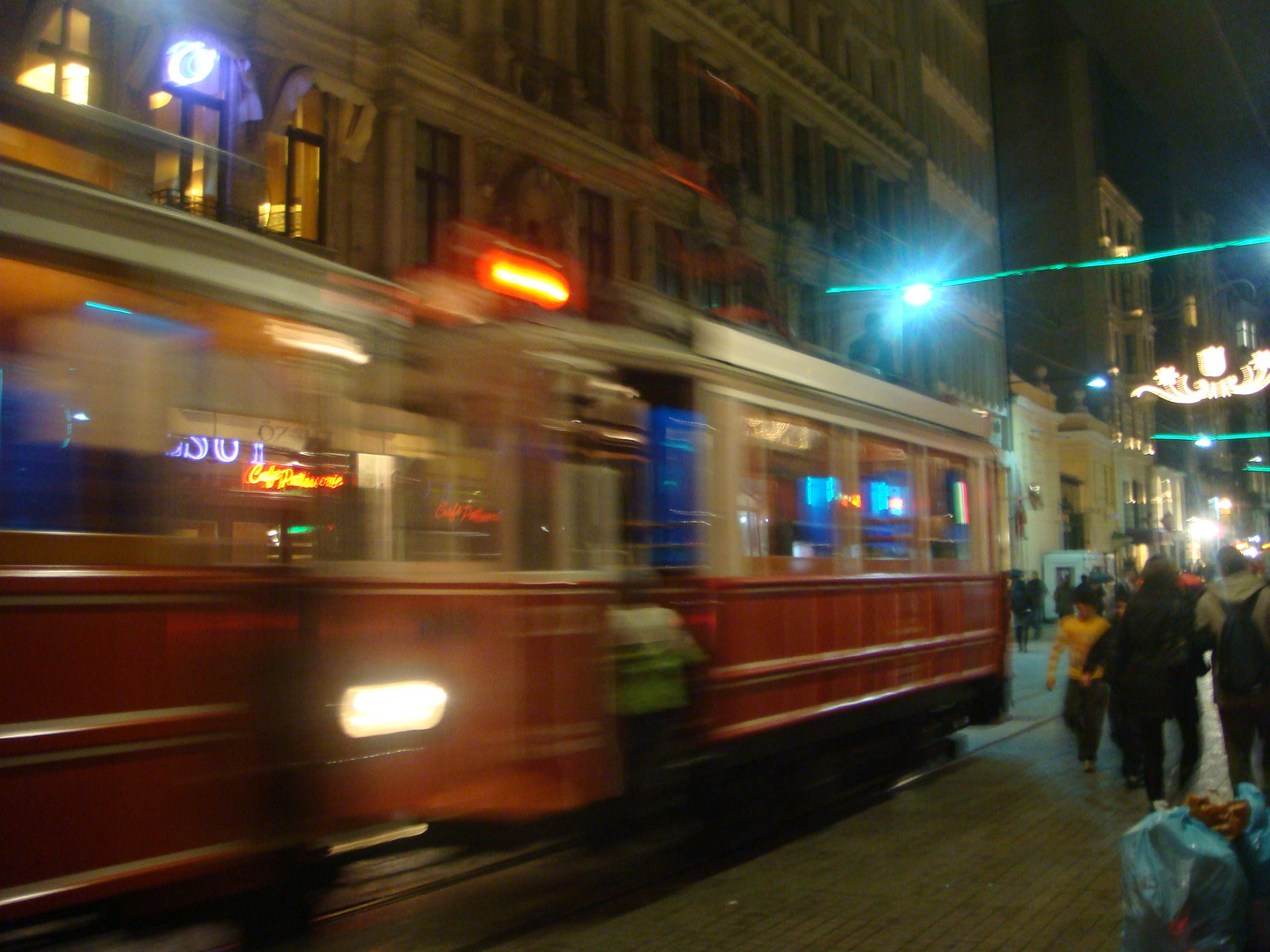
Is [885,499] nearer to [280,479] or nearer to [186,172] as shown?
[280,479]

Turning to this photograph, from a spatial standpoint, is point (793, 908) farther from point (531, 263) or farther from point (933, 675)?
point (933, 675)

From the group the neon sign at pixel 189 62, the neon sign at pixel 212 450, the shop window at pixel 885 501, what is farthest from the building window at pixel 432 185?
the neon sign at pixel 212 450

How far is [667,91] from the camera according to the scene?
2281 cm

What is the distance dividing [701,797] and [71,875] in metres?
4.20

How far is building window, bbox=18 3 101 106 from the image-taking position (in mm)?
12641

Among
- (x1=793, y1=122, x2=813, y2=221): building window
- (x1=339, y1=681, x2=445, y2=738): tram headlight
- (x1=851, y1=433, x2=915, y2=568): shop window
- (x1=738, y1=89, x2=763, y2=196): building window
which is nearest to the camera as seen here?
(x1=339, y1=681, x2=445, y2=738): tram headlight

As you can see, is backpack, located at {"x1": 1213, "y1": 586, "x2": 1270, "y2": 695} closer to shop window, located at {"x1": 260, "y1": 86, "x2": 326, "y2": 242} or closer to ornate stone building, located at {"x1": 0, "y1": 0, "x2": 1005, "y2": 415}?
ornate stone building, located at {"x1": 0, "y1": 0, "x2": 1005, "y2": 415}

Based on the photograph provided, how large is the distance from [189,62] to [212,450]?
12202 mm

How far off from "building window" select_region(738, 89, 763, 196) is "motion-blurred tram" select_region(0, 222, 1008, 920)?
17245 mm

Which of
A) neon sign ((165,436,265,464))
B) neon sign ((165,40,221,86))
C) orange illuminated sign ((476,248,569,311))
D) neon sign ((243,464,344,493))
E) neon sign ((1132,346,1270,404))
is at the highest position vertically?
neon sign ((165,40,221,86))

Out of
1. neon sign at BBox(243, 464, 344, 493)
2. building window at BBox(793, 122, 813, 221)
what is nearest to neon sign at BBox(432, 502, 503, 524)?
neon sign at BBox(243, 464, 344, 493)

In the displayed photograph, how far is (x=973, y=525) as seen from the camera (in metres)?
11.2

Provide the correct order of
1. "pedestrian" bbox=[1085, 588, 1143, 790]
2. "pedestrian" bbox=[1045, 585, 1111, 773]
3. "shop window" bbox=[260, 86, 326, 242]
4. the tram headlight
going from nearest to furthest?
1. the tram headlight
2. "pedestrian" bbox=[1085, 588, 1143, 790]
3. "pedestrian" bbox=[1045, 585, 1111, 773]
4. "shop window" bbox=[260, 86, 326, 242]

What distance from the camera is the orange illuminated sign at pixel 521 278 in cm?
664
